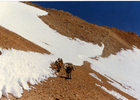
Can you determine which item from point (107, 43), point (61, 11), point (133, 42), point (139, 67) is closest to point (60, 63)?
point (139, 67)

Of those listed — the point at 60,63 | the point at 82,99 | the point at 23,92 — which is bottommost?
the point at 23,92

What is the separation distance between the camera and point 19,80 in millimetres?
4387

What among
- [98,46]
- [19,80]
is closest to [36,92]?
[19,80]

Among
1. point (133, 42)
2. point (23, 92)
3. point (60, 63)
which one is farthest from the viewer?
point (133, 42)

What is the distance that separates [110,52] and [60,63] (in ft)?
91.4

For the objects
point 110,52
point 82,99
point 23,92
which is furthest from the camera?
point 110,52

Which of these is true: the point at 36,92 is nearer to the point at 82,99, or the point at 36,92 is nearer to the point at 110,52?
the point at 82,99

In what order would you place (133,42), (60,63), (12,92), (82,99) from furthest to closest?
(133,42) → (60,63) → (82,99) → (12,92)

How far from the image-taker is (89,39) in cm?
3481

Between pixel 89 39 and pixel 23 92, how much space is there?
32.3m

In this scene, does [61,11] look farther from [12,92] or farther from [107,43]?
[12,92]

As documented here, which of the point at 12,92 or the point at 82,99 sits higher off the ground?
the point at 82,99

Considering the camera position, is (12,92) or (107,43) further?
(107,43)

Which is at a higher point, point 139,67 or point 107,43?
point 107,43
